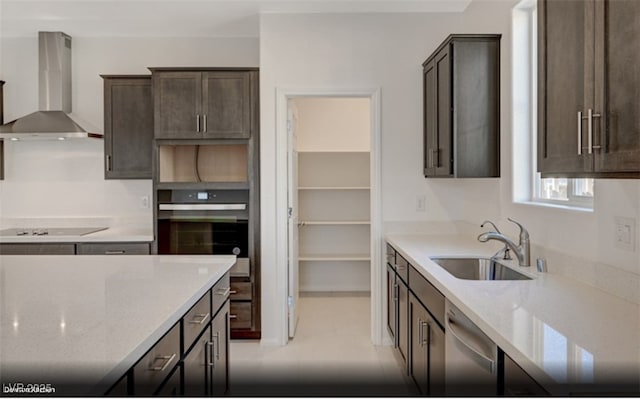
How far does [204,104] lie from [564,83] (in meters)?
2.77

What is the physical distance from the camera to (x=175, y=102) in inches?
142

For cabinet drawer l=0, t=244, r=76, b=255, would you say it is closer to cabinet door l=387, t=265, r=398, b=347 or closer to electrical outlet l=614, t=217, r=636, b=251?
cabinet door l=387, t=265, r=398, b=347

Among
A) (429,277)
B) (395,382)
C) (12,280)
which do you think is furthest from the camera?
(395,382)

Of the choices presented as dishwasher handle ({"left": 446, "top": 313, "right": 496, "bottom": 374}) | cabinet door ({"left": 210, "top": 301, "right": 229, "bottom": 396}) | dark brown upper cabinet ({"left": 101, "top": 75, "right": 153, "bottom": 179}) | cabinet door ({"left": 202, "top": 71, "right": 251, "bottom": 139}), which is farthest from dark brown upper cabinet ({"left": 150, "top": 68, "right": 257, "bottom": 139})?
dishwasher handle ({"left": 446, "top": 313, "right": 496, "bottom": 374})

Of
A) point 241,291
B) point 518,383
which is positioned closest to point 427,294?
point 518,383

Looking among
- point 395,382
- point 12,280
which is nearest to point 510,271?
point 395,382

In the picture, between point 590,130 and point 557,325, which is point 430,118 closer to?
point 590,130

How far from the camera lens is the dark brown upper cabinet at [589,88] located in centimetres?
122

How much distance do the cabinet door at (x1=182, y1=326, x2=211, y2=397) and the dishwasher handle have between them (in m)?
1.01

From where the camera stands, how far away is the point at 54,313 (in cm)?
134

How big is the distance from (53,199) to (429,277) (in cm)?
380

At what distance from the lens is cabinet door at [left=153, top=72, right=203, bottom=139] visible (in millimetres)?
3596

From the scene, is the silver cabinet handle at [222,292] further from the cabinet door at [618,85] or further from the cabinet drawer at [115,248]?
the cabinet drawer at [115,248]

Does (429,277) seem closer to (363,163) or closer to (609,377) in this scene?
(609,377)
